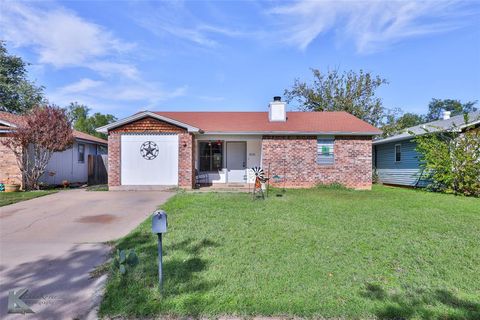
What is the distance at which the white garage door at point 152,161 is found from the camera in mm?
13719

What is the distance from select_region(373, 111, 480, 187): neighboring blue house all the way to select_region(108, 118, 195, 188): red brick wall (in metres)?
11.0

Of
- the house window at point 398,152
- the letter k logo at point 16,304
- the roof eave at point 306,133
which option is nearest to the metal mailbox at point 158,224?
the letter k logo at point 16,304

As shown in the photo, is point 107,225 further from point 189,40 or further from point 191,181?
point 189,40

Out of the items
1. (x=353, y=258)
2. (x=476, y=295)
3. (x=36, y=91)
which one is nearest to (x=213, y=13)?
(x=353, y=258)

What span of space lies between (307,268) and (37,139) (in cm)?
1380

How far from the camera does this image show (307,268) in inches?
166

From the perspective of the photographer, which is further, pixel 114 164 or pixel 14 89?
pixel 14 89

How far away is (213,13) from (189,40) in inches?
106

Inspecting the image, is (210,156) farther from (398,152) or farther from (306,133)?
(398,152)

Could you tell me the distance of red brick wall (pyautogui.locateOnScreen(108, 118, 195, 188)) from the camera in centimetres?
1364

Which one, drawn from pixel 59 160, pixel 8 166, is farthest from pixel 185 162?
pixel 8 166

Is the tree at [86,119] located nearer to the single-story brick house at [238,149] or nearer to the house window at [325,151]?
the single-story brick house at [238,149]

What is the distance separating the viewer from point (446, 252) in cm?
493

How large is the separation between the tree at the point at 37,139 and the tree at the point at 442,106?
210ft
